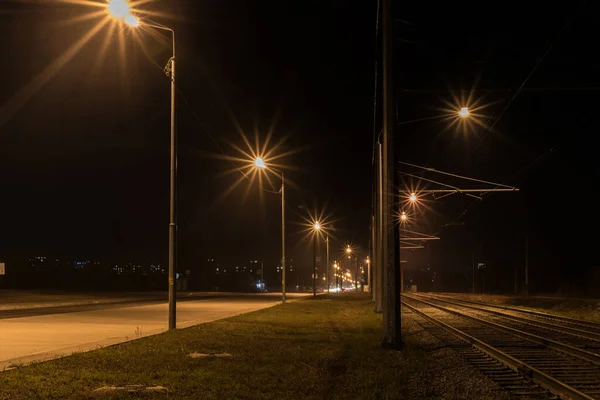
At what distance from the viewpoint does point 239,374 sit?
38.3 ft

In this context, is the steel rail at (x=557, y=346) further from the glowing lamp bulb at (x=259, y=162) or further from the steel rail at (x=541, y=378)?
the glowing lamp bulb at (x=259, y=162)

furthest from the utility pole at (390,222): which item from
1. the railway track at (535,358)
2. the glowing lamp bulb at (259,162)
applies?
the glowing lamp bulb at (259,162)

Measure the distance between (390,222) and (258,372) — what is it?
5461 mm

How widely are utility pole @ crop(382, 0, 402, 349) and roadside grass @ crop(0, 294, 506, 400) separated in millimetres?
650

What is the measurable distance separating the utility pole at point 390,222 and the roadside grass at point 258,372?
65 cm

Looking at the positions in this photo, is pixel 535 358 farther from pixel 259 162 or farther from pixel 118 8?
pixel 259 162

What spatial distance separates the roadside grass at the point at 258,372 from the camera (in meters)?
9.93

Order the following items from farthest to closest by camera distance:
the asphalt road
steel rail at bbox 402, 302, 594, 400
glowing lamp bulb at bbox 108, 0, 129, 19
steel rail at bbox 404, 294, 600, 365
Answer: glowing lamp bulb at bbox 108, 0, 129, 19, steel rail at bbox 404, 294, 600, 365, the asphalt road, steel rail at bbox 402, 302, 594, 400

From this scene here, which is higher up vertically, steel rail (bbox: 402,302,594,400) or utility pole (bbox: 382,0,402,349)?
utility pole (bbox: 382,0,402,349)

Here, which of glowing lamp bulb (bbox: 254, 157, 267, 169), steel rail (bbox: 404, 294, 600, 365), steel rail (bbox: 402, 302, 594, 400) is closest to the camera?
steel rail (bbox: 402, 302, 594, 400)

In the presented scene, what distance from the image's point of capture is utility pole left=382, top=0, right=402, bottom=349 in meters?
16.0

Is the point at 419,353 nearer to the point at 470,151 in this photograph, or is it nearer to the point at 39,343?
the point at 39,343

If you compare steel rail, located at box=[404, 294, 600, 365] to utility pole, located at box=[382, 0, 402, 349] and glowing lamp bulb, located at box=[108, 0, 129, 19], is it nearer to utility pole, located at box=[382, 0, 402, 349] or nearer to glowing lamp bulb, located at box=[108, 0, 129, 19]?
utility pole, located at box=[382, 0, 402, 349]

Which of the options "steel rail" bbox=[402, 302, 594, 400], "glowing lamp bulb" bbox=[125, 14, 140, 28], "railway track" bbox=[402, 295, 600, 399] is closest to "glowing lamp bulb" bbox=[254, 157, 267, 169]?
"railway track" bbox=[402, 295, 600, 399]
